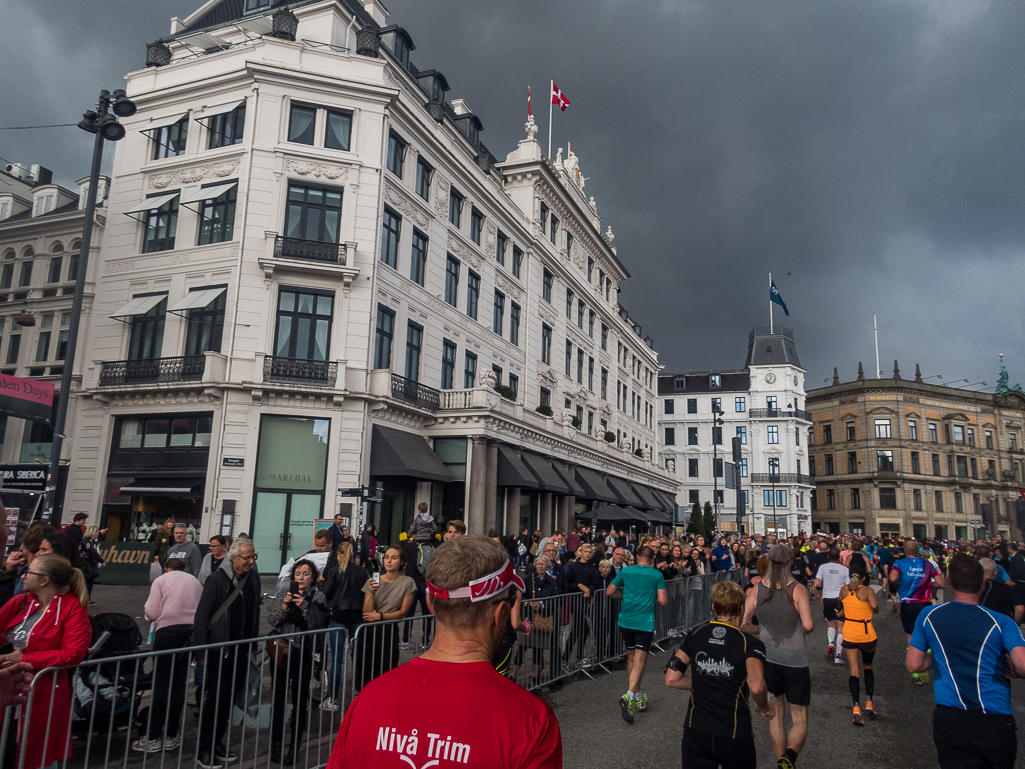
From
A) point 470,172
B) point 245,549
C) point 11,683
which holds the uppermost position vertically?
point 470,172

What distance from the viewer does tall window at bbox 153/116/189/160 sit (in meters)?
26.1

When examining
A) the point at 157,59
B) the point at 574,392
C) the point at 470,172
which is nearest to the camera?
the point at 157,59

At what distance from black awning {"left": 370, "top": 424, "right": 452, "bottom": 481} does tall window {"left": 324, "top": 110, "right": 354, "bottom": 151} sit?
999cm

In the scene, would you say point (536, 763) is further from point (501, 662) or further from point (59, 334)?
point (59, 334)

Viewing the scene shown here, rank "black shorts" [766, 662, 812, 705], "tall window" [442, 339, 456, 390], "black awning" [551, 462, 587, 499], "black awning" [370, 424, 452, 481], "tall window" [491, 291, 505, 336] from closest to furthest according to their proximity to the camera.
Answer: "black shorts" [766, 662, 812, 705] < "black awning" [370, 424, 452, 481] < "tall window" [442, 339, 456, 390] < "tall window" [491, 291, 505, 336] < "black awning" [551, 462, 587, 499]

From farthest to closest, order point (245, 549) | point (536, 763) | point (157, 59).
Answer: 1. point (157, 59)
2. point (245, 549)
3. point (536, 763)

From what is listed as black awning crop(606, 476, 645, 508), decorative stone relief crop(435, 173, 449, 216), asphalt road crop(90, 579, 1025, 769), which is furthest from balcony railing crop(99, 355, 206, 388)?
black awning crop(606, 476, 645, 508)

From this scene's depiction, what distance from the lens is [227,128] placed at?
2509cm

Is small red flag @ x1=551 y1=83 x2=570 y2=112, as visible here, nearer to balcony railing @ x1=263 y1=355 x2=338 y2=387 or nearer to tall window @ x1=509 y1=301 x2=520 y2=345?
tall window @ x1=509 y1=301 x2=520 y2=345

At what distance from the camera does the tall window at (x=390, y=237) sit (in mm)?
25375

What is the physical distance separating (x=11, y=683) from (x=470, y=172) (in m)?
29.4

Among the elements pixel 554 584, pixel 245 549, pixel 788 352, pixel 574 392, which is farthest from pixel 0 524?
pixel 788 352

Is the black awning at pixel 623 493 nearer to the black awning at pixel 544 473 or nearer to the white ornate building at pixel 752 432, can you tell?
the black awning at pixel 544 473

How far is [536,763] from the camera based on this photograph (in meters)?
2.00
